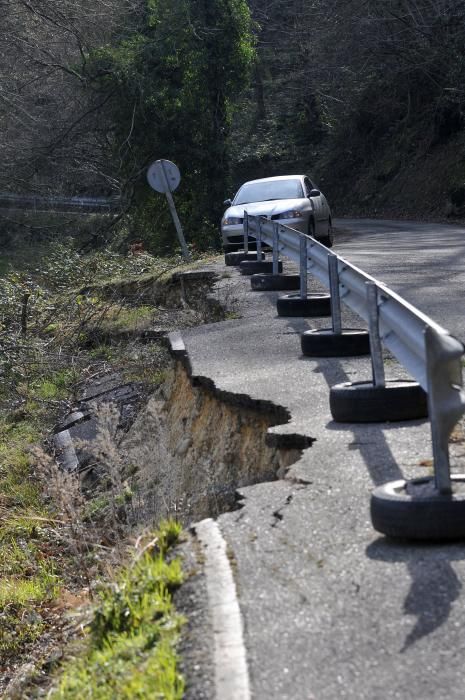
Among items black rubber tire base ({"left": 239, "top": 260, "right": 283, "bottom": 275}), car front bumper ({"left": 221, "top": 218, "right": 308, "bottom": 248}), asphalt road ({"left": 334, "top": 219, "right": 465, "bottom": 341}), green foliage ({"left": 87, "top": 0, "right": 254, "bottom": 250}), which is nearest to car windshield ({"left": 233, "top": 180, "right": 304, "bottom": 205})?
car front bumper ({"left": 221, "top": 218, "right": 308, "bottom": 248})

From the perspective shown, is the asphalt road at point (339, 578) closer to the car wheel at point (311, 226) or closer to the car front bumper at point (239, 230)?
the car front bumper at point (239, 230)

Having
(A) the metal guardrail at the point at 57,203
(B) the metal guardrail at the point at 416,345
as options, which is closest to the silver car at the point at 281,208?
(B) the metal guardrail at the point at 416,345

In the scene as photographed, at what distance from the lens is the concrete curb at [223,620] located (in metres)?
3.22

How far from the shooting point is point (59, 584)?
294 inches

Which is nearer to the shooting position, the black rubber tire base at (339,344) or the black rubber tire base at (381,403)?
the black rubber tire base at (381,403)

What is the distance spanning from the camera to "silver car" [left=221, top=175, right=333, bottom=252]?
20578 mm

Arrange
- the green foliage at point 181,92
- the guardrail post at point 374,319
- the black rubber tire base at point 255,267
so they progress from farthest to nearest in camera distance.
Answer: the green foliage at point 181,92 < the black rubber tire base at point 255,267 < the guardrail post at point 374,319

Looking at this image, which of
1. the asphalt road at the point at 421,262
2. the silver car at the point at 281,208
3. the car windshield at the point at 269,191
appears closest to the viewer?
the asphalt road at the point at 421,262

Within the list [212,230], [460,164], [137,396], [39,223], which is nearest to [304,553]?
[137,396]

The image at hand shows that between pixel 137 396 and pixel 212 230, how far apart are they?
22.1 metres

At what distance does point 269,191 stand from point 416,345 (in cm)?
1703

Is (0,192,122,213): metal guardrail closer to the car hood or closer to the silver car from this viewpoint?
the silver car

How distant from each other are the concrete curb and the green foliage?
95.8 feet

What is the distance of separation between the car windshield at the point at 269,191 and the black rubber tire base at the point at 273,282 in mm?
7129
